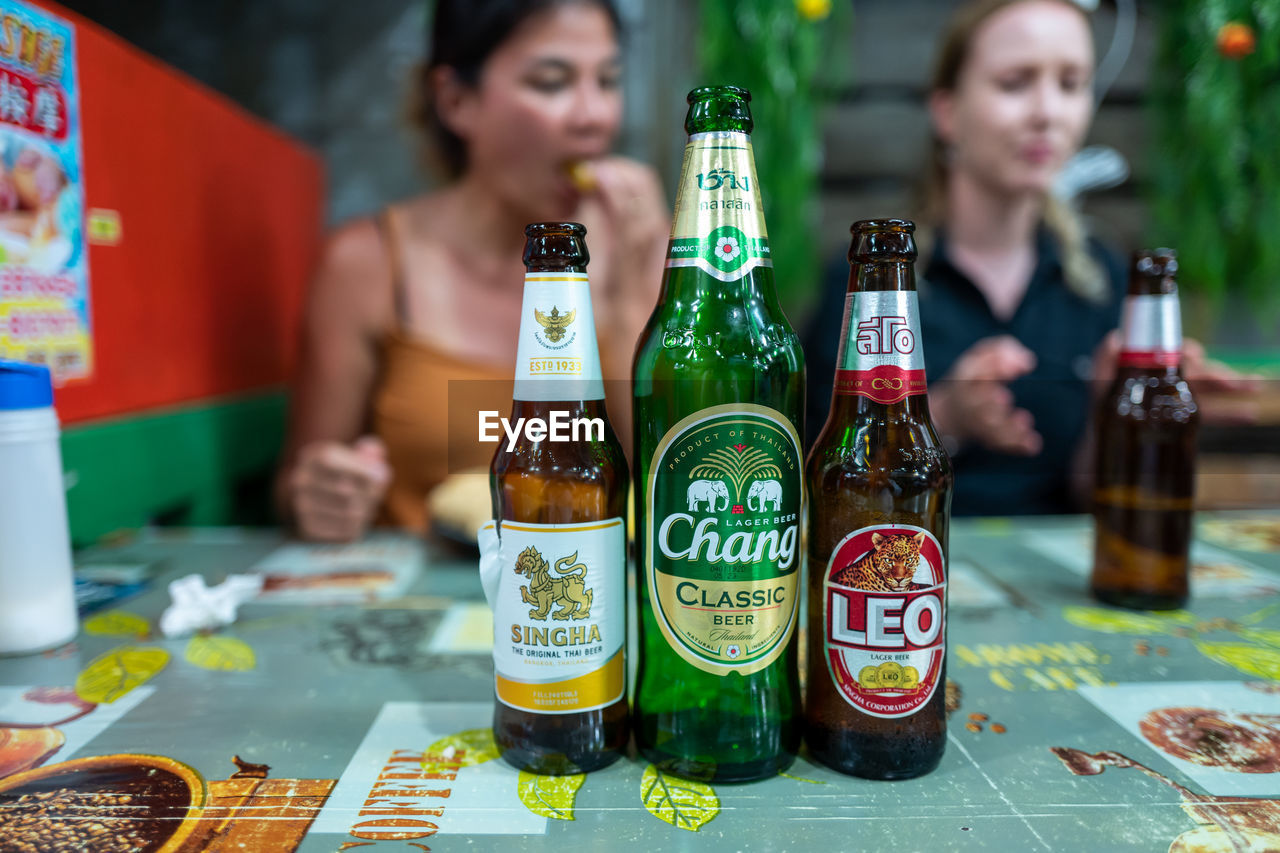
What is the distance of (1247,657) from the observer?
2.65ft

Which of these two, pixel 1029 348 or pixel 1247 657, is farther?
pixel 1029 348

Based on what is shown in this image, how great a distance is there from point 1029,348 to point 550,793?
1516 millimetres

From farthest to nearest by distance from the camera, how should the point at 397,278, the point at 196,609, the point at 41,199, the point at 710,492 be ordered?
the point at 397,278, the point at 41,199, the point at 196,609, the point at 710,492

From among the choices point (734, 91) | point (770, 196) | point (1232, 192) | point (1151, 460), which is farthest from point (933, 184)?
point (734, 91)

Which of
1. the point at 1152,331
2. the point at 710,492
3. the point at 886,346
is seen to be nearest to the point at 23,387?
the point at 710,492

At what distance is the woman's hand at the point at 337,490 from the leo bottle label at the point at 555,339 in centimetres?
67

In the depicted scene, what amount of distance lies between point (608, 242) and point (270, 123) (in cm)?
106

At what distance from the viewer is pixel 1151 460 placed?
3.02 ft

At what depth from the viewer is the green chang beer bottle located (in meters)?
0.56

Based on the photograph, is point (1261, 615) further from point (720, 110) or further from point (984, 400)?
point (720, 110)

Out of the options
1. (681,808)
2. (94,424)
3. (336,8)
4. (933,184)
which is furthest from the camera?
(336,8)

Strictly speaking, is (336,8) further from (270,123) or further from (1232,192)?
(1232,192)

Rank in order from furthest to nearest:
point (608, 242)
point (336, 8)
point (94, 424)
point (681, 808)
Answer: point (336, 8) → point (608, 242) → point (94, 424) → point (681, 808)

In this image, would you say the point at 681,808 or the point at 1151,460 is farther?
the point at 1151,460
